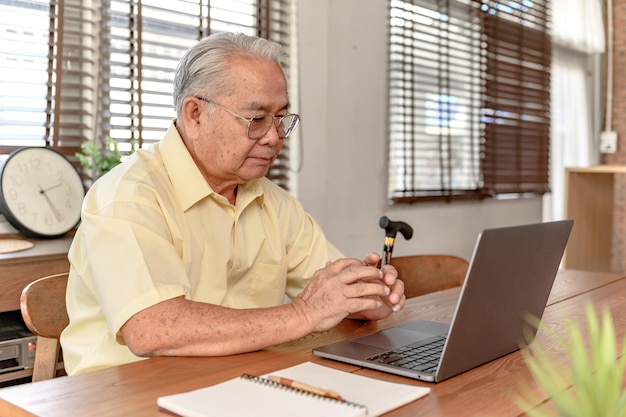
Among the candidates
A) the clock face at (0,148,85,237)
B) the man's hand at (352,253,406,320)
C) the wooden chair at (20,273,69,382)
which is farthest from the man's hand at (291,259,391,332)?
the clock face at (0,148,85,237)

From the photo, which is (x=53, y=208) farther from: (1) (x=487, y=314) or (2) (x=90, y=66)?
(1) (x=487, y=314)

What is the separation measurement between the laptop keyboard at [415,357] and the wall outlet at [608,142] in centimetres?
597

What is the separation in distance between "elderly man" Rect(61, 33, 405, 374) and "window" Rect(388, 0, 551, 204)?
231 centimetres

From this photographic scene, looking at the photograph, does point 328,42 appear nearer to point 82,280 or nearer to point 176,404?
point 82,280

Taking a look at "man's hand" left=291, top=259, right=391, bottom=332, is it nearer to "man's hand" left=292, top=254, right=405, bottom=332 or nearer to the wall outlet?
"man's hand" left=292, top=254, right=405, bottom=332

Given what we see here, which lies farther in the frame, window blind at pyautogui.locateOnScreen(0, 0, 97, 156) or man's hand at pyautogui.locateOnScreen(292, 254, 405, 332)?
window blind at pyautogui.locateOnScreen(0, 0, 97, 156)

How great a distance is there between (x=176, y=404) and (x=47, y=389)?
0.76ft

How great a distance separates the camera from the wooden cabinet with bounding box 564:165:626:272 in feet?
17.9

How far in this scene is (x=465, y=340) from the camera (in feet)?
3.88

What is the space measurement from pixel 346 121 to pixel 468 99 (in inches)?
54.4

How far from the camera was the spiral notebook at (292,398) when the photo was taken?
0.95 m

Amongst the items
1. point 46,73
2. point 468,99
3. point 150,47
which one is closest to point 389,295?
point 46,73

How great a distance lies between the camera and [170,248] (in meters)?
1.45

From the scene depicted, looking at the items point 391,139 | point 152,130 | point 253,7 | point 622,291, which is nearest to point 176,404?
point 622,291
